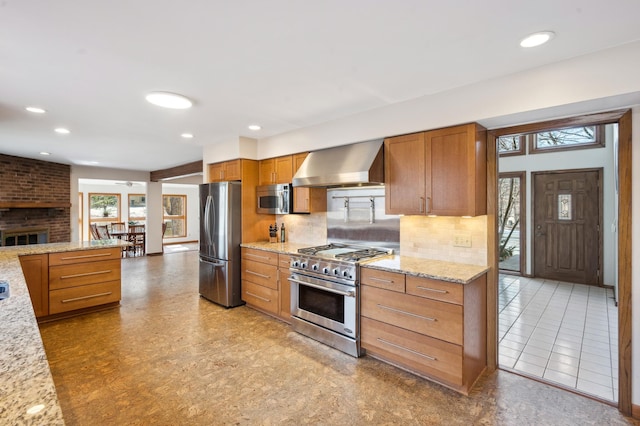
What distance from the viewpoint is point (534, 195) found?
5863 mm

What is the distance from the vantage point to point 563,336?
3318 mm

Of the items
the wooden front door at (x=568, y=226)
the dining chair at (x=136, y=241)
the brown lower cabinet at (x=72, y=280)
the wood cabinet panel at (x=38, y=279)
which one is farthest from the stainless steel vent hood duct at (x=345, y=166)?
the dining chair at (x=136, y=241)

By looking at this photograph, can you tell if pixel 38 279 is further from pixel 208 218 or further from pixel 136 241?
pixel 136 241

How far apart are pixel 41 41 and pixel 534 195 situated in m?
6.93

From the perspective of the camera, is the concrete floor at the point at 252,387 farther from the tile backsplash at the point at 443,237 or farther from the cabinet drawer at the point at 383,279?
the tile backsplash at the point at 443,237

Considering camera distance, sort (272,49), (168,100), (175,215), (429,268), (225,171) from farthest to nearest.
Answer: (175,215), (225,171), (168,100), (429,268), (272,49)

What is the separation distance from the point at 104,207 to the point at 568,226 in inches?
496

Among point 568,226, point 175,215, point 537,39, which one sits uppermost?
point 537,39

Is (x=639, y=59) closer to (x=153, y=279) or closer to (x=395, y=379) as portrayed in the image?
(x=395, y=379)

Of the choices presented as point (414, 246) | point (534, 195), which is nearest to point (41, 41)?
point (414, 246)

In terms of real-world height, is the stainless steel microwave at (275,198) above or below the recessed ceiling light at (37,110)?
below

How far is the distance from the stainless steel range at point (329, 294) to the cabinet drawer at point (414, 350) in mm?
156

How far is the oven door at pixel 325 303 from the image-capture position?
9.49 ft

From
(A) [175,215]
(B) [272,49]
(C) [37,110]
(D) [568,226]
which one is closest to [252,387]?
(B) [272,49]
